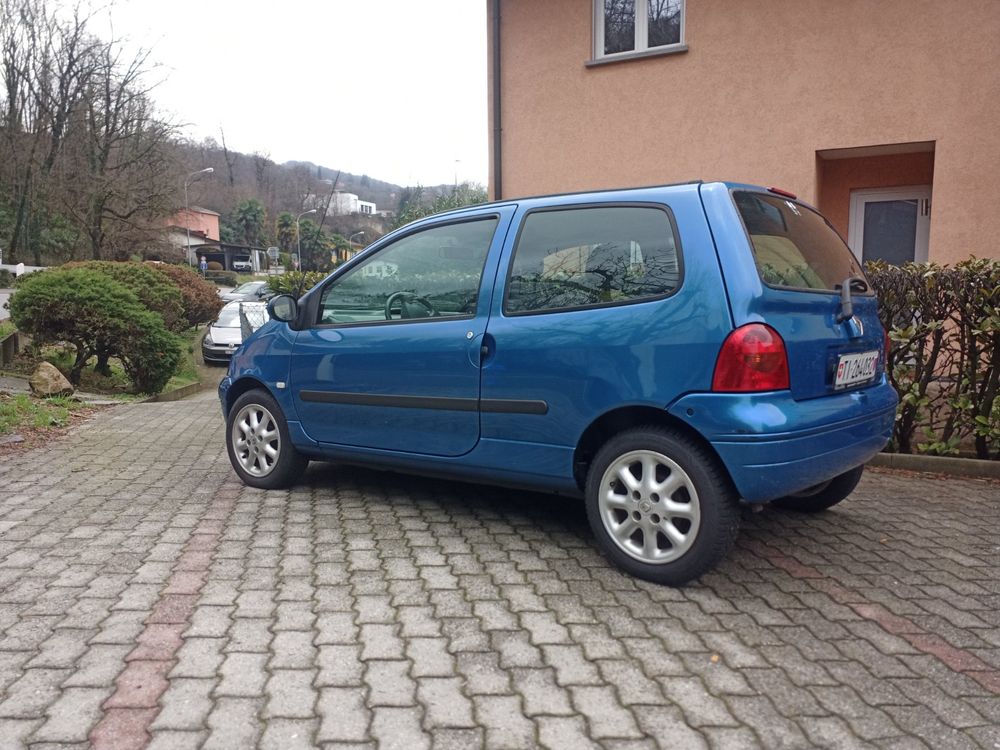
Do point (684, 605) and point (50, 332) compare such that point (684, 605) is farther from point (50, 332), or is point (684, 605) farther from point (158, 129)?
point (158, 129)

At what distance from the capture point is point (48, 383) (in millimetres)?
9797

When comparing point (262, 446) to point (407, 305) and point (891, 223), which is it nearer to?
point (407, 305)

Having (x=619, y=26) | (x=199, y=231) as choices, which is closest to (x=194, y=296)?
(x=619, y=26)

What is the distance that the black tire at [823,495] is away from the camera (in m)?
4.17

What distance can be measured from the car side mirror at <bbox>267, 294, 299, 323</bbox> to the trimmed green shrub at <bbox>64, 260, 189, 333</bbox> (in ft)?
41.0

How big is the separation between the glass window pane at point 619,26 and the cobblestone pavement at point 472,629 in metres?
6.83

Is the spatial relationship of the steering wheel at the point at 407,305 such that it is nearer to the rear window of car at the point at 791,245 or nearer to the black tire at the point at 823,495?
the rear window of car at the point at 791,245

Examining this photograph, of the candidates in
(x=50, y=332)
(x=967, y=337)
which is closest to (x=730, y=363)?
(x=967, y=337)

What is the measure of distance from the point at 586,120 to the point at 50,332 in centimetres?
799

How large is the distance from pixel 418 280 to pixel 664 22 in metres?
6.67

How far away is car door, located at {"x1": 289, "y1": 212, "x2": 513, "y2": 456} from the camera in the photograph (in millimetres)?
3893

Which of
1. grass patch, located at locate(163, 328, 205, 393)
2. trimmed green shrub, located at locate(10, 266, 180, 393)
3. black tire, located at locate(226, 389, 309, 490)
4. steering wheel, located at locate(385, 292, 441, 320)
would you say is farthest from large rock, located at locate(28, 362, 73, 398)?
steering wheel, located at locate(385, 292, 441, 320)

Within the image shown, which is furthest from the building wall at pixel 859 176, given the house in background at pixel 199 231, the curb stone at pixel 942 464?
the house in background at pixel 199 231

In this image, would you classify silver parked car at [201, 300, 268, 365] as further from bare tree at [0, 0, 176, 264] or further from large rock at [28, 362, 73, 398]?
bare tree at [0, 0, 176, 264]
